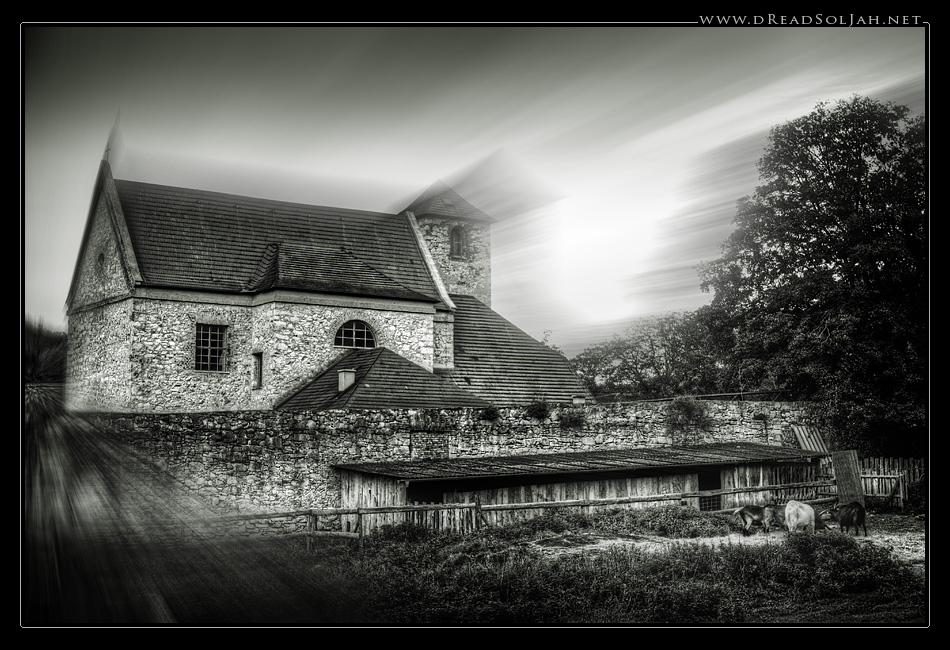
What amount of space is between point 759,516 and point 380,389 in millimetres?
5964

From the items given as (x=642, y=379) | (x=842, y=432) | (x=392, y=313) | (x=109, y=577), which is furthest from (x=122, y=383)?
(x=842, y=432)

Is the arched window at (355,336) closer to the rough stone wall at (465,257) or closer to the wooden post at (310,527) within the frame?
the rough stone wall at (465,257)

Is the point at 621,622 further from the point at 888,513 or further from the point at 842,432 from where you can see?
the point at 842,432

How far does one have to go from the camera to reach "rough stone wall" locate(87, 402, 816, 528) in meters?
10.2

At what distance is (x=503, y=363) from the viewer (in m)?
17.6

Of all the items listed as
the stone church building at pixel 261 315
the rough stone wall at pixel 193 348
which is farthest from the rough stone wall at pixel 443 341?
the rough stone wall at pixel 193 348

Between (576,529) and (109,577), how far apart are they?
528 cm

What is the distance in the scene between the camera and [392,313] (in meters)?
16.0

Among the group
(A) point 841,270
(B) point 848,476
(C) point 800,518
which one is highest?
(A) point 841,270

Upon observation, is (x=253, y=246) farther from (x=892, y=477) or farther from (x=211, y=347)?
(x=892, y=477)

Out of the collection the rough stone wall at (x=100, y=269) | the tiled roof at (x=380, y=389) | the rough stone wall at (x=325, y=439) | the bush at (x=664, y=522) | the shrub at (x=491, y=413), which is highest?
the rough stone wall at (x=100, y=269)

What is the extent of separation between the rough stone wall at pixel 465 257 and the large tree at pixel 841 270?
7742 millimetres

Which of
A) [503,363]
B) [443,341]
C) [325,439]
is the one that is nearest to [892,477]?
[325,439]

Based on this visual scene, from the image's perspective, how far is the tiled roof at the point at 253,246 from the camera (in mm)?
14969
